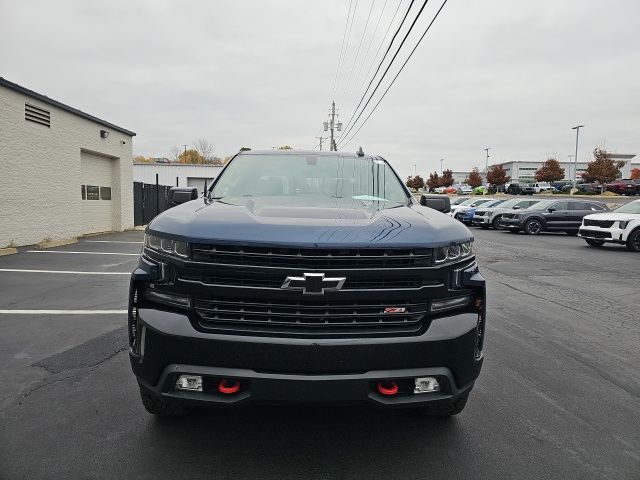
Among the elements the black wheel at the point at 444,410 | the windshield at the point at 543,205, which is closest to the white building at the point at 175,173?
the windshield at the point at 543,205

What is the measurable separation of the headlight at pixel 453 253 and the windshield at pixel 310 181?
84cm

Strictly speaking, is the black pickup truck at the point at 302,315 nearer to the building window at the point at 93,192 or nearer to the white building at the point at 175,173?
the building window at the point at 93,192

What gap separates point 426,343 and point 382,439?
862 millimetres

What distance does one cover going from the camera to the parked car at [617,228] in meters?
14.5

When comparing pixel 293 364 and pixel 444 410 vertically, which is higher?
pixel 293 364

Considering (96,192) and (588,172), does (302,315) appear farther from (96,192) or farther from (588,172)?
(588,172)

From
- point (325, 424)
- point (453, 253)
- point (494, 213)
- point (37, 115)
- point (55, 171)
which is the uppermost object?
point (37, 115)

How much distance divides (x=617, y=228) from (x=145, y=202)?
1868 centimetres

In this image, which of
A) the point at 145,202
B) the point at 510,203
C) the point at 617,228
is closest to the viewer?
the point at 617,228

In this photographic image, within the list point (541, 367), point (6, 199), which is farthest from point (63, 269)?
point (541, 367)

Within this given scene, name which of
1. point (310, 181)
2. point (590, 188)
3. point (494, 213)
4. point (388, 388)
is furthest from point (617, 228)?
point (590, 188)

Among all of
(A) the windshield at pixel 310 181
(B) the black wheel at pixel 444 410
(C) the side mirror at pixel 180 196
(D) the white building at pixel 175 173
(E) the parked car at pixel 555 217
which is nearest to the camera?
(B) the black wheel at pixel 444 410

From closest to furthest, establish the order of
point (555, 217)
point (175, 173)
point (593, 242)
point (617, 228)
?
point (617, 228) → point (593, 242) → point (555, 217) → point (175, 173)

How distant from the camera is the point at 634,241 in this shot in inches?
573
